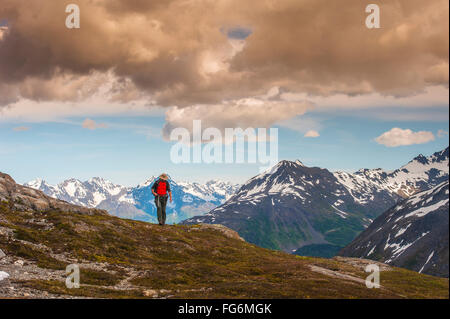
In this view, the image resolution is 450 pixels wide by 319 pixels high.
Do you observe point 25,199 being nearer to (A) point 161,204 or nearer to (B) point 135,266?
(A) point 161,204

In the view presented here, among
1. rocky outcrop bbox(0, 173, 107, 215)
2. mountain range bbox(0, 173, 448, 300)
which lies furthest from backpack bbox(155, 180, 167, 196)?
rocky outcrop bbox(0, 173, 107, 215)

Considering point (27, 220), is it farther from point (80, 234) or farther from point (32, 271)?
point (32, 271)

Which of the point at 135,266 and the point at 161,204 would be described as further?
the point at 161,204

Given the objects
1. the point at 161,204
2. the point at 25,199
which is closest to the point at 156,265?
the point at 161,204

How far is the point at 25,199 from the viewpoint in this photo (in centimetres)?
6362

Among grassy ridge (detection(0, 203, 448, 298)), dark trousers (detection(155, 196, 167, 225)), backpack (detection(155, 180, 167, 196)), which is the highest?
backpack (detection(155, 180, 167, 196))

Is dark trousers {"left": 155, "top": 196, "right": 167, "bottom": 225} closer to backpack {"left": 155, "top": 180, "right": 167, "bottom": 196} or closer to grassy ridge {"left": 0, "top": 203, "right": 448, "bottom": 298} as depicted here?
backpack {"left": 155, "top": 180, "right": 167, "bottom": 196}

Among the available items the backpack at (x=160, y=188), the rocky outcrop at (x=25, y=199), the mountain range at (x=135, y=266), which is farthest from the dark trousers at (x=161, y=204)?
the rocky outcrop at (x=25, y=199)

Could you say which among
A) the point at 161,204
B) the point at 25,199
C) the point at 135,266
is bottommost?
the point at 135,266

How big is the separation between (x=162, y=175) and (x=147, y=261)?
12639 millimetres

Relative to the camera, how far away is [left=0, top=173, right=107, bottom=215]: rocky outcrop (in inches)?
2423

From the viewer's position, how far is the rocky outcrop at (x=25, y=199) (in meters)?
61.5

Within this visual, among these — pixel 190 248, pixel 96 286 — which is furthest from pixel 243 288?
pixel 190 248
